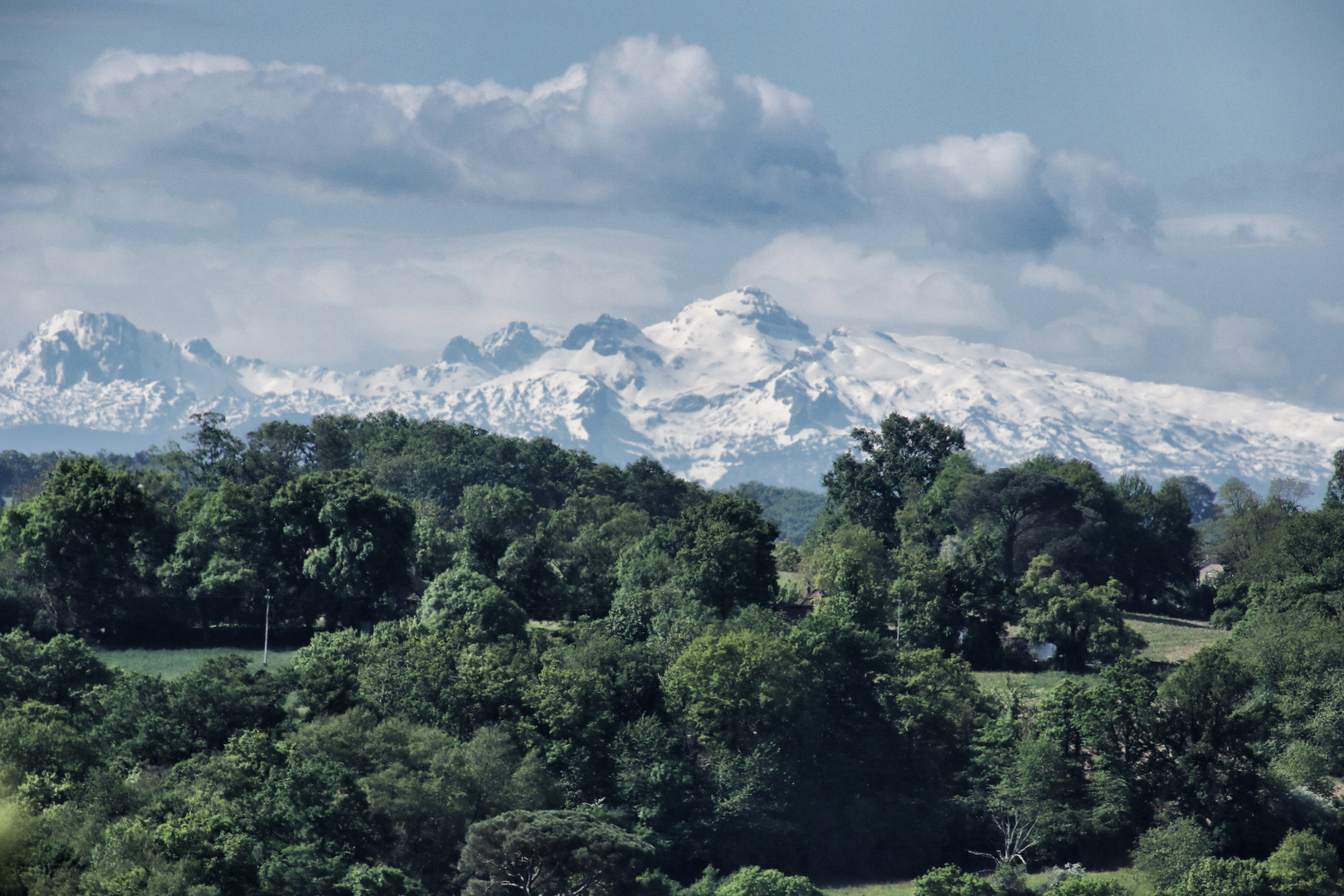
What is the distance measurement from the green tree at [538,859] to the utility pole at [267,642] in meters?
23.8

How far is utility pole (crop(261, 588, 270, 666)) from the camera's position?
62219mm

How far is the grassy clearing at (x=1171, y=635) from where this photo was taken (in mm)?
69375

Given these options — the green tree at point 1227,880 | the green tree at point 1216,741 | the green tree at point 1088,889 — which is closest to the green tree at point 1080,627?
the green tree at point 1216,741

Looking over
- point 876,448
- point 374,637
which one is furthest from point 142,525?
point 876,448

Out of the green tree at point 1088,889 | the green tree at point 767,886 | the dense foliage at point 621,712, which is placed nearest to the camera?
the green tree at point 1088,889

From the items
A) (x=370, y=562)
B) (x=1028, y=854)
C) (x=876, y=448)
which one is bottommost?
(x=1028, y=854)

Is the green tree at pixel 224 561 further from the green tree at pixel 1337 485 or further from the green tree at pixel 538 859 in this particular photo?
the green tree at pixel 1337 485

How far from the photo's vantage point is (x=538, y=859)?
4141 cm

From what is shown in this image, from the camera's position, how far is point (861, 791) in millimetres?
53000

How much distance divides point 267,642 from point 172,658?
4438 millimetres

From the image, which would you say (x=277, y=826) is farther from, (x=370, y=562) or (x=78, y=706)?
(x=370, y=562)

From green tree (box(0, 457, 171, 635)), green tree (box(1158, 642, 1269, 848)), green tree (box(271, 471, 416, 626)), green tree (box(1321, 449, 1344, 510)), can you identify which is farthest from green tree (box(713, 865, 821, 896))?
green tree (box(1321, 449, 1344, 510))

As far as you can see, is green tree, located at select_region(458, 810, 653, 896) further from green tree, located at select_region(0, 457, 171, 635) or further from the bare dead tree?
green tree, located at select_region(0, 457, 171, 635)

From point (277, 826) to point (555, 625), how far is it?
29383 millimetres
